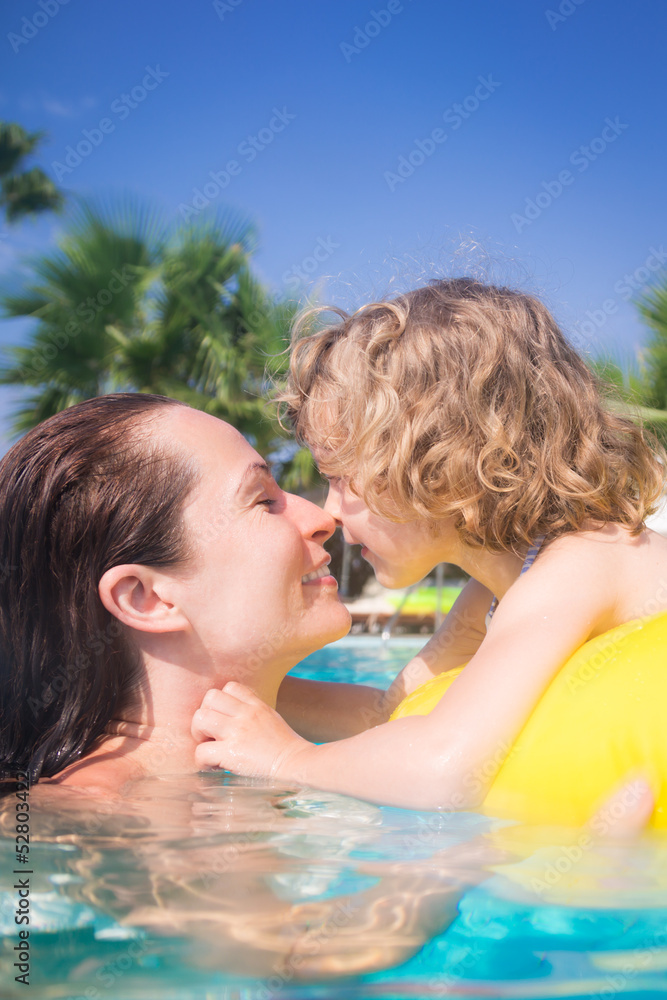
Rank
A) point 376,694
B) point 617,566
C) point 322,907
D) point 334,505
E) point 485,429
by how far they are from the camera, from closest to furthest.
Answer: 1. point 322,907
2. point 617,566
3. point 485,429
4. point 334,505
5. point 376,694

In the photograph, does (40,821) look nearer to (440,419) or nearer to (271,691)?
(271,691)

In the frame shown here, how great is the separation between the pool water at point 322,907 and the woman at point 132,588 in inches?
14.6

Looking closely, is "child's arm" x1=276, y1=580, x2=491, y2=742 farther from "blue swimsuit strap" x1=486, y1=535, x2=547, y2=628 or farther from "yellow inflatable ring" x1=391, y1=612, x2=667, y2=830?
"yellow inflatable ring" x1=391, y1=612, x2=667, y2=830

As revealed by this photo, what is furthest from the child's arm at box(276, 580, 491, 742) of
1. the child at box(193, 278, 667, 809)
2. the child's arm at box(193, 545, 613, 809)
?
the child's arm at box(193, 545, 613, 809)

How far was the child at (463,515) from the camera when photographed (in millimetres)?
1875

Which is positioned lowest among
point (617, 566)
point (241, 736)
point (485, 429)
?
point (241, 736)

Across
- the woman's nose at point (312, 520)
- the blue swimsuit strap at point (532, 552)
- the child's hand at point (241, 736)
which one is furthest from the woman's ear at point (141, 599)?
the blue swimsuit strap at point (532, 552)

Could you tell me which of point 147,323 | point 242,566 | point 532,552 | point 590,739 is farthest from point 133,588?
point 147,323

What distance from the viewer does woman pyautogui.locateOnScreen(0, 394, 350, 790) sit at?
2160 mm

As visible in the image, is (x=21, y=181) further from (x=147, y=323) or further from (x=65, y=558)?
(x=65, y=558)

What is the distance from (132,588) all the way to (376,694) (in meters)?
1.20

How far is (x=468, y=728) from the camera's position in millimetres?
1788

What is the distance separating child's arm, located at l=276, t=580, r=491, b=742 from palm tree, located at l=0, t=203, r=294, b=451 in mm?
8133

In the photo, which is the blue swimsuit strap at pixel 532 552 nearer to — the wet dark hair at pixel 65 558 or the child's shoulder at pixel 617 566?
the child's shoulder at pixel 617 566
